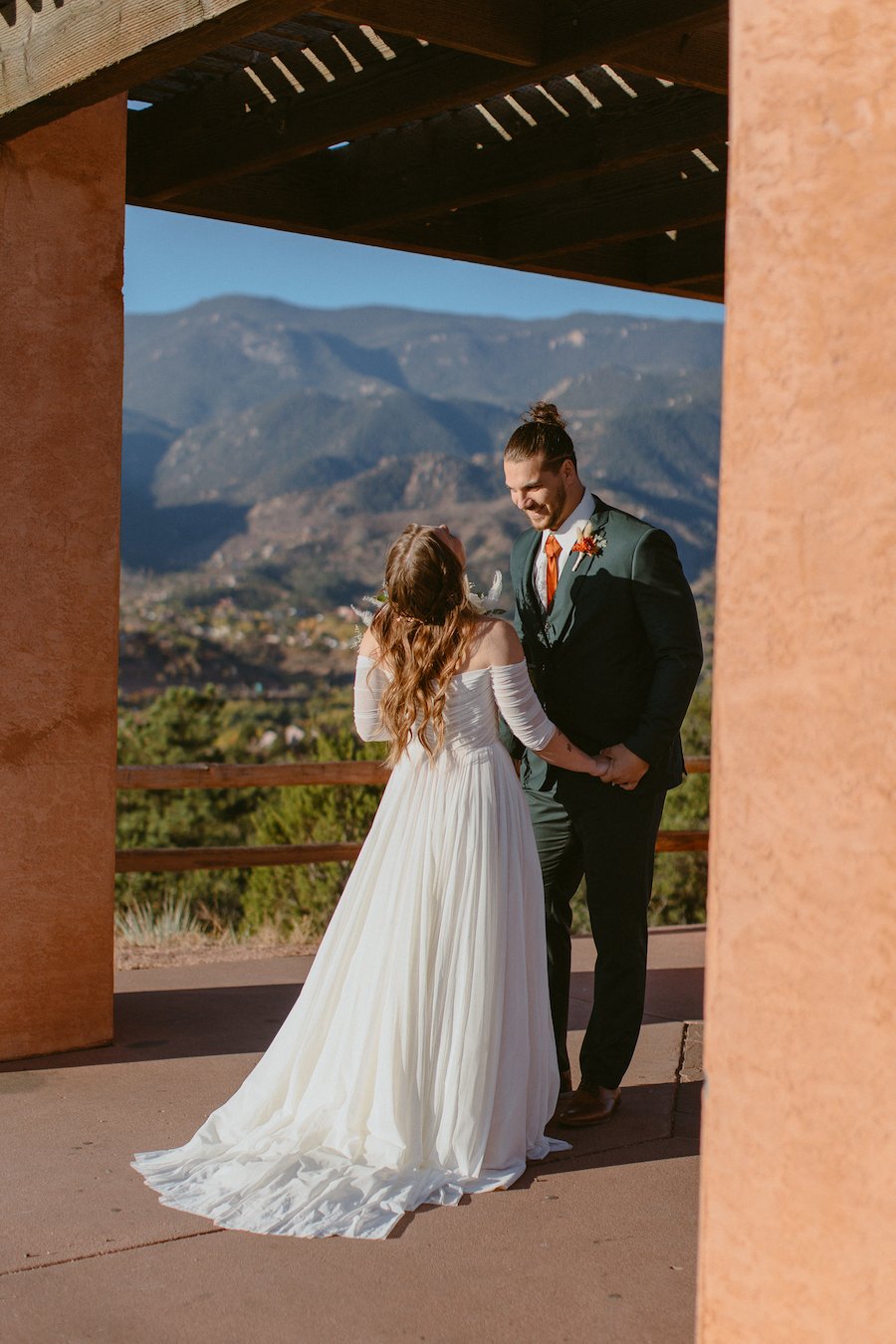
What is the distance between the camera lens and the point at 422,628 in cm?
416

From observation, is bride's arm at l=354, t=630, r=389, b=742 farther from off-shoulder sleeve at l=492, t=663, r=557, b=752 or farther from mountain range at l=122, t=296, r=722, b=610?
mountain range at l=122, t=296, r=722, b=610

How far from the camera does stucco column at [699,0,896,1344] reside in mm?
2023

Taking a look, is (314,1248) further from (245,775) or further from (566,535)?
(245,775)

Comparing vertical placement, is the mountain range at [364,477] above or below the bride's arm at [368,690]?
above

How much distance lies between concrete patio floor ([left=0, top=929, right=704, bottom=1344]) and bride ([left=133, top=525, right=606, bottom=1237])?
7.6 inches

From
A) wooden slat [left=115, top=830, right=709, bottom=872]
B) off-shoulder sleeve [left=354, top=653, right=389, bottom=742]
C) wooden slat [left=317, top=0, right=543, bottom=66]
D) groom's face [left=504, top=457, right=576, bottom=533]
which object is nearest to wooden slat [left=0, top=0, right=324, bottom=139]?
wooden slat [left=317, top=0, right=543, bottom=66]

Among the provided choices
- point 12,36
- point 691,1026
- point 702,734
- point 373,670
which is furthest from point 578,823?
point 702,734

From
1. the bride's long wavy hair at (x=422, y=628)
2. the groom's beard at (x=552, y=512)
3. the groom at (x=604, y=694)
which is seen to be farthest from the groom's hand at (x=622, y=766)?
the groom's beard at (x=552, y=512)

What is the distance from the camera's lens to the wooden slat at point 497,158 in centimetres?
516

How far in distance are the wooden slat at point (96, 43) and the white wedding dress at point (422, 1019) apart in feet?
5.81

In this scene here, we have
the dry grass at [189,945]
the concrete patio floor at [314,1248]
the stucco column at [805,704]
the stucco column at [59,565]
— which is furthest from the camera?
the dry grass at [189,945]

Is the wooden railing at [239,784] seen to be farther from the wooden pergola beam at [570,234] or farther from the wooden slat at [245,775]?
the wooden pergola beam at [570,234]

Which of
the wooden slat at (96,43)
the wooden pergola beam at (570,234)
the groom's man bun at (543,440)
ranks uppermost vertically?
the wooden pergola beam at (570,234)

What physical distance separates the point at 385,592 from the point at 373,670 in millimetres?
238
